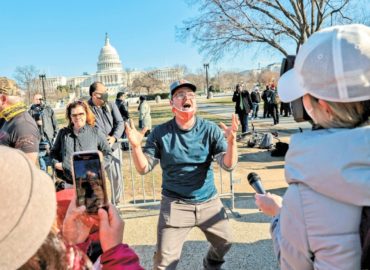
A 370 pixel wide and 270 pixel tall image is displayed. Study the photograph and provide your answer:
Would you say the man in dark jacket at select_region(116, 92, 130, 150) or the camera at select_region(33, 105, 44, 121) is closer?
the camera at select_region(33, 105, 44, 121)

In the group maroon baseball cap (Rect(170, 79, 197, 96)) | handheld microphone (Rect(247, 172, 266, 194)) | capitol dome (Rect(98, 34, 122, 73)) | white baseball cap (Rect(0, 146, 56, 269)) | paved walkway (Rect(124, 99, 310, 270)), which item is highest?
capitol dome (Rect(98, 34, 122, 73))

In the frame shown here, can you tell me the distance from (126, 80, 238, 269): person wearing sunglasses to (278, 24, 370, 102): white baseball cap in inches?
64.0

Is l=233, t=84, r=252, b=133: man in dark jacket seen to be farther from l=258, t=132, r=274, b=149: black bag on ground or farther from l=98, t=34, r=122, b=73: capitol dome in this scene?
l=98, t=34, r=122, b=73: capitol dome

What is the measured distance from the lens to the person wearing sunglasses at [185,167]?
113 inches

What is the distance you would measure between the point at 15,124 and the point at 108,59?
11969 centimetres

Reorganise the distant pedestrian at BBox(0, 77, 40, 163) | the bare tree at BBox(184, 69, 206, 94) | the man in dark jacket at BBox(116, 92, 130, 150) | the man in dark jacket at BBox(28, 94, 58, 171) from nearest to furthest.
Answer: the distant pedestrian at BBox(0, 77, 40, 163)
the man in dark jacket at BBox(28, 94, 58, 171)
the man in dark jacket at BBox(116, 92, 130, 150)
the bare tree at BBox(184, 69, 206, 94)

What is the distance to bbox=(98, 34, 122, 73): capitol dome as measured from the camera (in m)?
118

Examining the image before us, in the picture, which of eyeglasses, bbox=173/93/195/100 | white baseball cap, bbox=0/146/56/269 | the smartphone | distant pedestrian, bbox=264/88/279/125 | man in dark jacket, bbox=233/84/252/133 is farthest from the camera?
distant pedestrian, bbox=264/88/279/125

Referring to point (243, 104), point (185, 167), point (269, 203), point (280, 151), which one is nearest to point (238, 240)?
point (185, 167)

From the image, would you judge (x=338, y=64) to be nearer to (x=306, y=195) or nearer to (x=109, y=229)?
(x=306, y=195)

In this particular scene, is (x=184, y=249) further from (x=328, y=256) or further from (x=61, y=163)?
(x=328, y=256)

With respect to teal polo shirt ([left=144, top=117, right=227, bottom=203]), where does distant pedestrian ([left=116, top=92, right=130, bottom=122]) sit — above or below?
above

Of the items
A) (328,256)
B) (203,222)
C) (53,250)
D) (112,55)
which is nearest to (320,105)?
(328,256)

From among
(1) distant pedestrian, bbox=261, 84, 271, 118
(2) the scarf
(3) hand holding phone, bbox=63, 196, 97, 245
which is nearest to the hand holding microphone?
(3) hand holding phone, bbox=63, 196, 97, 245
